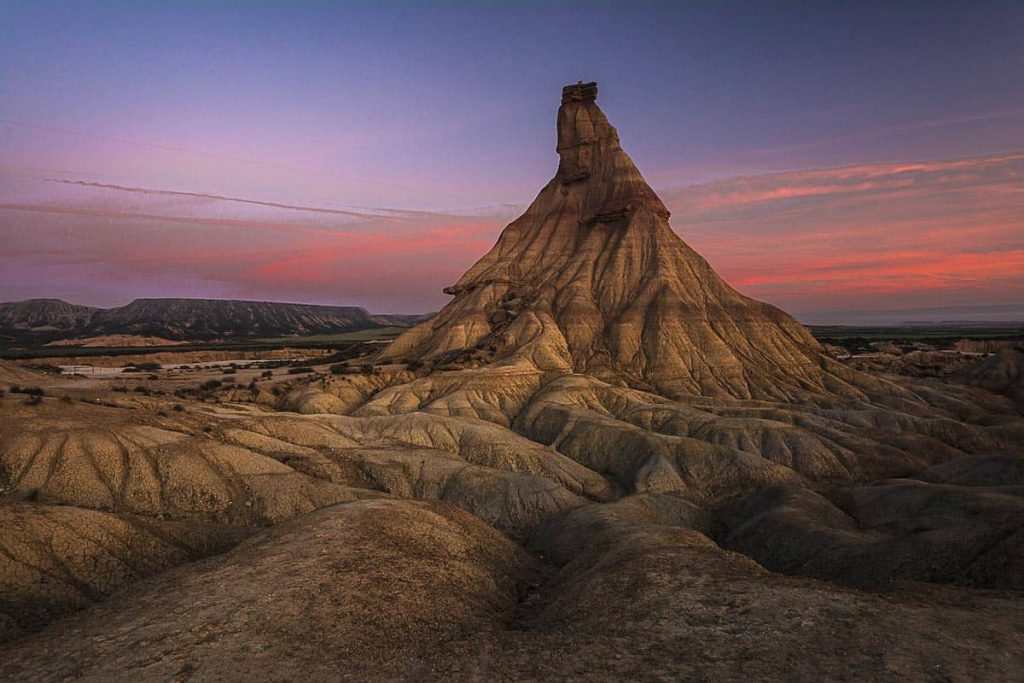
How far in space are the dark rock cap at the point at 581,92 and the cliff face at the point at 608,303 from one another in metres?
0.18

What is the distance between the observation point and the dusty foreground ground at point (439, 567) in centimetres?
1253

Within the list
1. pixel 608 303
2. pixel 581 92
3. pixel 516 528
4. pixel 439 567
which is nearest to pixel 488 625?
pixel 439 567

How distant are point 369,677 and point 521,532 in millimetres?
23083

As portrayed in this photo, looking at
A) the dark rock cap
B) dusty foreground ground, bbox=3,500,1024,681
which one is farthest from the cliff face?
dusty foreground ground, bbox=3,500,1024,681

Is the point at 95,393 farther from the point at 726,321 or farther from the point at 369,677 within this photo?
the point at 726,321

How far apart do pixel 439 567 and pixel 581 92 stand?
95.9m

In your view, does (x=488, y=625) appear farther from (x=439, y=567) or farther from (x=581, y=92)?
(x=581, y=92)

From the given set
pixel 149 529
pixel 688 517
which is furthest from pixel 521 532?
pixel 149 529

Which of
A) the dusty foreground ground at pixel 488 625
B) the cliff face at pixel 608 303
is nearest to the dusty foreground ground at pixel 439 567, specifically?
the dusty foreground ground at pixel 488 625

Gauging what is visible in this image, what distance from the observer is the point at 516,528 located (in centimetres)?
3459

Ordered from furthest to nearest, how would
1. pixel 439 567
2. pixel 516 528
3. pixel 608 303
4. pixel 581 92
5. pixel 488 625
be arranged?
pixel 581 92, pixel 608 303, pixel 516 528, pixel 439 567, pixel 488 625

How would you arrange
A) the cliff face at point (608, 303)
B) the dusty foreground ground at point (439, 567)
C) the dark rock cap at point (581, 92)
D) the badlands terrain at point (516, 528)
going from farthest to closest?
the dark rock cap at point (581, 92)
the cliff face at point (608, 303)
the badlands terrain at point (516, 528)
the dusty foreground ground at point (439, 567)

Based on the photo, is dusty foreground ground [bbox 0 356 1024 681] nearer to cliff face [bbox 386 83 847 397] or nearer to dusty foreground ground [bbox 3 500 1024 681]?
dusty foreground ground [bbox 3 500 1024 681]

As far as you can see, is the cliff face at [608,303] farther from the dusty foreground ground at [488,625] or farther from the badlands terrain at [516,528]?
the dusty foreground ground at [488,625]
